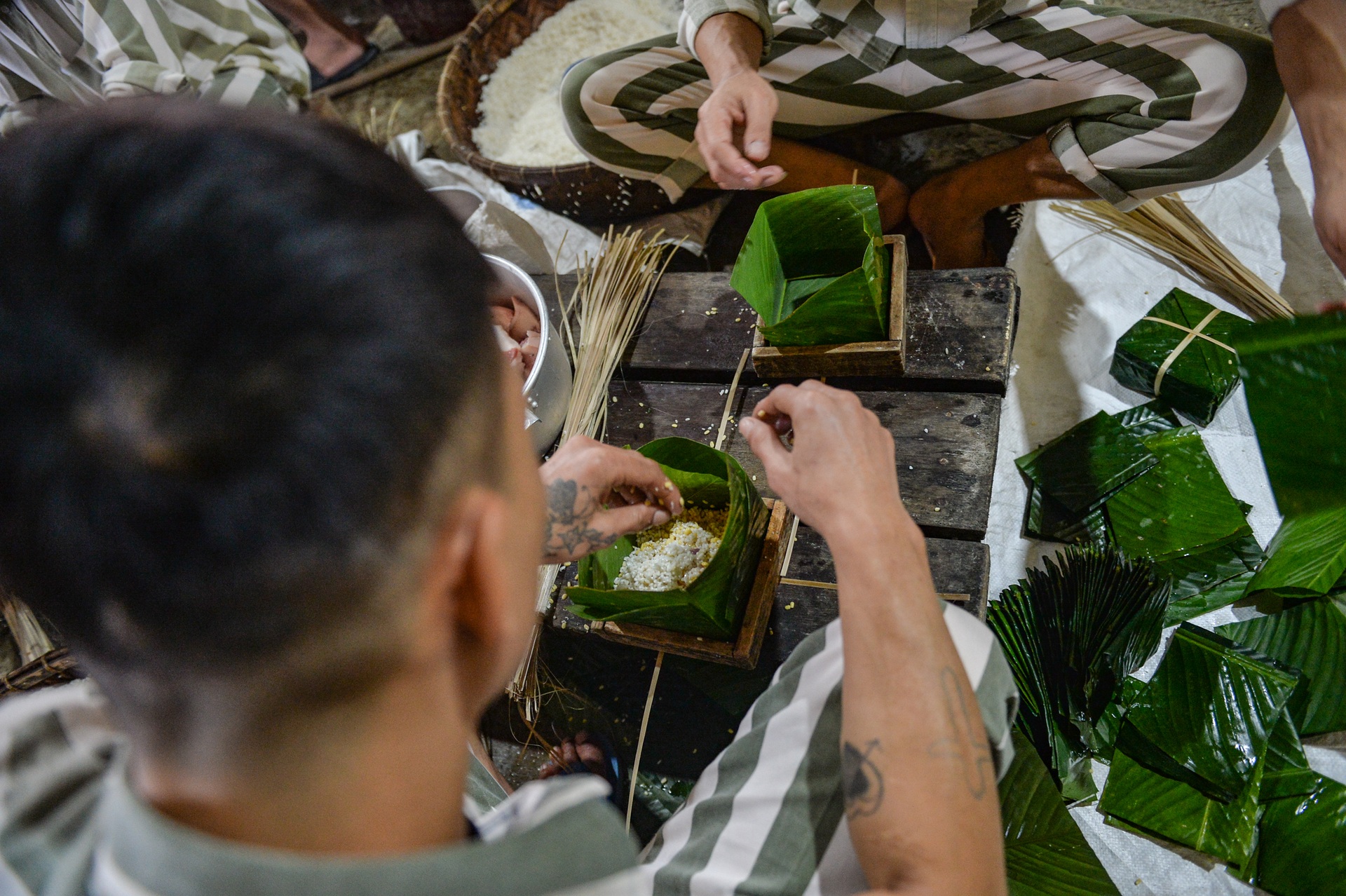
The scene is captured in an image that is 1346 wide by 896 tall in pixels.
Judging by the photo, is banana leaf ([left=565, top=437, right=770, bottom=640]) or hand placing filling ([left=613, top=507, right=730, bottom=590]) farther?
hand placing filling ([left=613, top=507, right=730, bottom=590])

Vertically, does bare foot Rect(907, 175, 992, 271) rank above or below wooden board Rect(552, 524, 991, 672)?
above

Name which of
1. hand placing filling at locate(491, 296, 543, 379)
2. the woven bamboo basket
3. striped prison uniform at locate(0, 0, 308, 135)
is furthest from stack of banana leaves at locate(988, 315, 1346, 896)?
striped prison uniform at locate(0, 0, 308, 135)

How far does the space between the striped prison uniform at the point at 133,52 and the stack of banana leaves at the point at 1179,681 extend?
2274mm

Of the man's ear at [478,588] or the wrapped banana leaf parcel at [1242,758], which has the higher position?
the man's ear at [478,588]

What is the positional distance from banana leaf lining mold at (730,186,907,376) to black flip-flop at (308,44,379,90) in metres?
2.81

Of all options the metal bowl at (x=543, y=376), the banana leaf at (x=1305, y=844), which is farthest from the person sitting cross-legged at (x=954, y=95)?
the banana leaf at (x=1305, y=844)

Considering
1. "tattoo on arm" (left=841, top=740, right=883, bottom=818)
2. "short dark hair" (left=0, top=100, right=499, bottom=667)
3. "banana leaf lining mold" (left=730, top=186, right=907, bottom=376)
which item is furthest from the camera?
"banana leaf lining mold" (left=730, top=186, right=907, bottom=376)

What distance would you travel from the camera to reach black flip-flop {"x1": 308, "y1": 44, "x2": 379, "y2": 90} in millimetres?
3234

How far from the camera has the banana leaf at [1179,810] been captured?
4.05 feet

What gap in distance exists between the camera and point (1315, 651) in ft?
4.37

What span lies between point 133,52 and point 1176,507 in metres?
2.83

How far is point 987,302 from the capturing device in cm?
129

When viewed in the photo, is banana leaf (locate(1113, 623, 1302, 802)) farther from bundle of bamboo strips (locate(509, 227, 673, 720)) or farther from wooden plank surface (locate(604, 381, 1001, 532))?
bundle of bamboo strips (locate(509, 227, 673, 720))

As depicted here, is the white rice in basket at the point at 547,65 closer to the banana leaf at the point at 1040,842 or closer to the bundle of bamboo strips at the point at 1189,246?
the bundle of bamboo strips at the point at 1189,246
